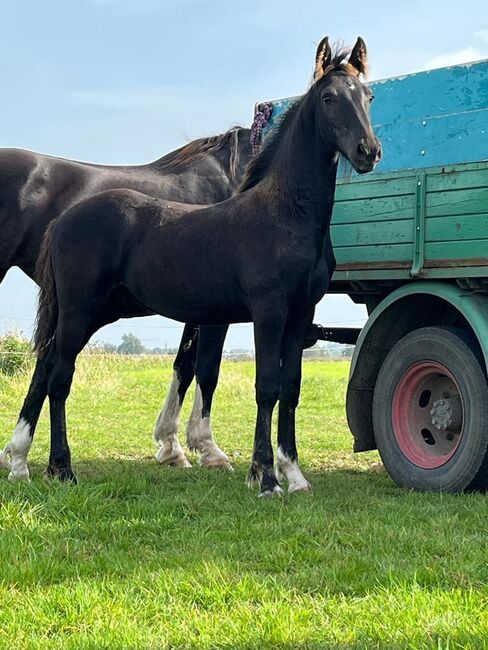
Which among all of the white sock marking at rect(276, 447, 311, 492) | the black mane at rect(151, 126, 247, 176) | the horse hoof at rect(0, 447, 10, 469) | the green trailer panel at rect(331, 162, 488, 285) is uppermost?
the black mane at rect(151, 126, 247, 176)

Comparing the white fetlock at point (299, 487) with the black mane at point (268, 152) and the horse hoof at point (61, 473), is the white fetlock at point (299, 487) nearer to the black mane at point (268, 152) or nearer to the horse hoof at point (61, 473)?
the horse hoof at point (61, 473)

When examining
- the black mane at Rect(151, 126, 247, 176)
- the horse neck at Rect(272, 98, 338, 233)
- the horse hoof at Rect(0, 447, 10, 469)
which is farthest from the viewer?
the black mane at Rect(151, 126, 247, 176)

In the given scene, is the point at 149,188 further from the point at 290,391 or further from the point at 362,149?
the point at 362,149

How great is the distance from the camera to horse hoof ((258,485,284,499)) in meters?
4.93

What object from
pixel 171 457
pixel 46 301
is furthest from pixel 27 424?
pixel 171 457

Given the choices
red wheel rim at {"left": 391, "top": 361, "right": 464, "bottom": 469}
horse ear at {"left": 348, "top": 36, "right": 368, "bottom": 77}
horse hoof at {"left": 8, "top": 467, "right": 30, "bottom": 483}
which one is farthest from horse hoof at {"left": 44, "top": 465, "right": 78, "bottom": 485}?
horse ear at {"left": 348, "top": 36, "right": 368, "bottom": 77}

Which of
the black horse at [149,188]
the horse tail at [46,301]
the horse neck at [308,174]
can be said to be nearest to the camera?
the horse neck at [308,174]

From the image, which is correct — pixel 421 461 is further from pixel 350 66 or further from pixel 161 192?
pixel 161 192

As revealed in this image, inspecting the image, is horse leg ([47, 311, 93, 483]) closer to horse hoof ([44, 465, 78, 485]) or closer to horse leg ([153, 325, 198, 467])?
horse hoof ([44, 465, 78, 485])

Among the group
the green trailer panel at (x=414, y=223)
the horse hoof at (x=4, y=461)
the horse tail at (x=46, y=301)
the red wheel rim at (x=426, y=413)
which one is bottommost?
the horse hoof at (x=4, y=461)

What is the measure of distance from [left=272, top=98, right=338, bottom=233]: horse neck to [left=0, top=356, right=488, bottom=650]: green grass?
1741 millimetres

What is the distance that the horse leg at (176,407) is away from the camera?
6992 millimetres

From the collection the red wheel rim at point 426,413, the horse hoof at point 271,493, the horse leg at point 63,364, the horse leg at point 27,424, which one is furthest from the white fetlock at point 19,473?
the red wheel rim at point 426,413

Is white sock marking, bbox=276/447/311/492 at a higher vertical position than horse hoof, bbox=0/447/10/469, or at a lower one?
higher
